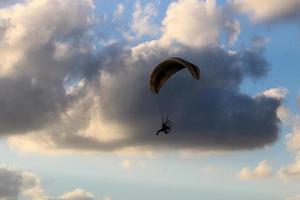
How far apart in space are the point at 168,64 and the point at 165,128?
9.07 meters

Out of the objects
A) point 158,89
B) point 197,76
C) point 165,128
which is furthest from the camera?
point 158,89

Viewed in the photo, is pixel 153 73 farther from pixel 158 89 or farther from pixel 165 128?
pixel 165 128

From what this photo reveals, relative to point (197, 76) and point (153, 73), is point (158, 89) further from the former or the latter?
point (197, 76)

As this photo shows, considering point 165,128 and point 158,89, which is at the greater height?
point 158,89

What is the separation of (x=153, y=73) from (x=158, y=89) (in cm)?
297

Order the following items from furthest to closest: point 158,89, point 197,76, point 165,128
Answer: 1. point 158,89
2. point 165,128
3. point 197,76

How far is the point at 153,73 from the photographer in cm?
8288

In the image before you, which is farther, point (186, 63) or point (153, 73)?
point (153, 73)

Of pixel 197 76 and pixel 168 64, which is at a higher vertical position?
pixel 168 64

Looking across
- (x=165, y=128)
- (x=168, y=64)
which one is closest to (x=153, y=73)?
(x=168, y=64)

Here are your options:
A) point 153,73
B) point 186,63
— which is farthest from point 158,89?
point 186,63

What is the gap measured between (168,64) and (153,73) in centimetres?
269

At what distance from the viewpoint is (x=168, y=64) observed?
3211 inches

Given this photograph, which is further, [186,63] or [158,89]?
[158,89]
